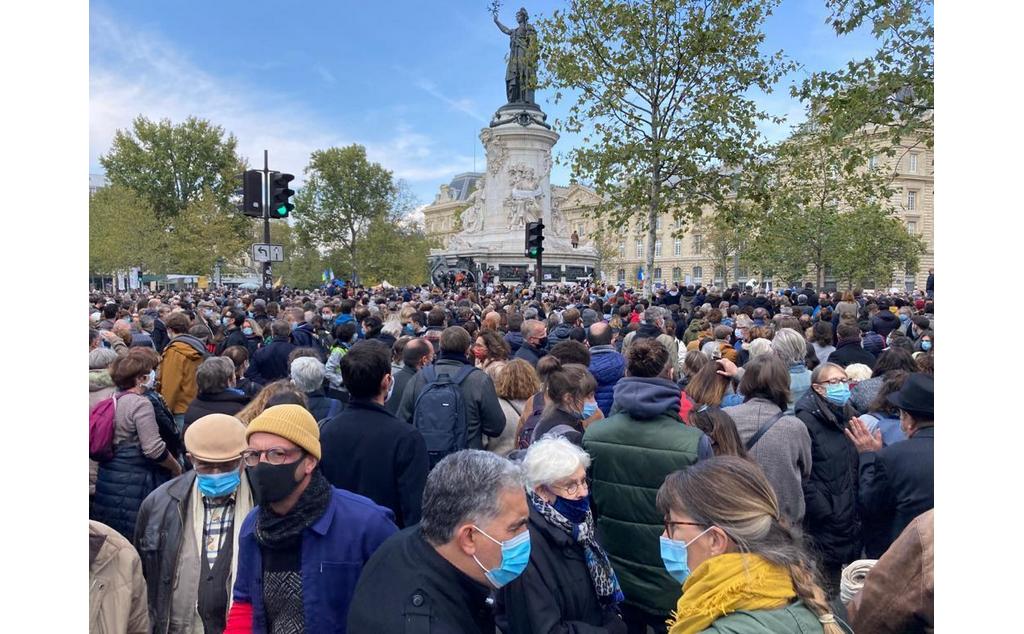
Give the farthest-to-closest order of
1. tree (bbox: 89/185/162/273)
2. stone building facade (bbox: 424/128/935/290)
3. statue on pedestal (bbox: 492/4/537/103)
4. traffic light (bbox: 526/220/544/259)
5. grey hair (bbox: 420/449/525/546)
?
stone building facade (bbox: 424/128/935/290)
tree (bbox: 89/185/162/273)
statue on pedestal (bbox: 492/4/537/103)
traffic light (bbox: 526/220/544/259)
grey hair (bbox: 420/449/525/546)

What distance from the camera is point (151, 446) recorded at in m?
4.36

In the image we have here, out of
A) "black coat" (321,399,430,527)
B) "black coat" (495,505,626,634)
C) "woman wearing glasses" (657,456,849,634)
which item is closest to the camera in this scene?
"woman wearing glasses" (657,456,849,634)

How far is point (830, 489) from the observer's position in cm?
412

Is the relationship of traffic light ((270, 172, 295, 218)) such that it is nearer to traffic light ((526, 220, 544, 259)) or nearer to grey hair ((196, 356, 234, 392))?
traffic light ((526, 220, 544, 259))

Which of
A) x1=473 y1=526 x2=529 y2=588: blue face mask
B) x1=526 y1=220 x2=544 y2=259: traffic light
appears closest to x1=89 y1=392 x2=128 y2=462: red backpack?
x1=473 y1=526 x2=529 y2=588: blue face mask

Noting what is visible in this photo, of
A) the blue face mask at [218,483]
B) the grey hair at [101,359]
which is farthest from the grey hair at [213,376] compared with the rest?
the blue face mask at [218,483]

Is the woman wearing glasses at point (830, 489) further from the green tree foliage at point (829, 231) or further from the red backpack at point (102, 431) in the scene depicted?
the green tree foliage at point (829, 231)

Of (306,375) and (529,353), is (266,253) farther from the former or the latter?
(306,375)

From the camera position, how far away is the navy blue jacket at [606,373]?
587cm

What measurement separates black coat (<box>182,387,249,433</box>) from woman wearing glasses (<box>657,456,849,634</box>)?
12.1 feet

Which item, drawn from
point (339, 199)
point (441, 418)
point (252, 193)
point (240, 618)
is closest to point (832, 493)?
point (441, 418)

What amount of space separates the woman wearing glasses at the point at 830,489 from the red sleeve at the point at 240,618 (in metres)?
3.00

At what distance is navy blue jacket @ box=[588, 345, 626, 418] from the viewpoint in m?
5.87

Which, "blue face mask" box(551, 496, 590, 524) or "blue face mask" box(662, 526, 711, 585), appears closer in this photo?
"blue face mask" box(662, 526, 711, 585)
